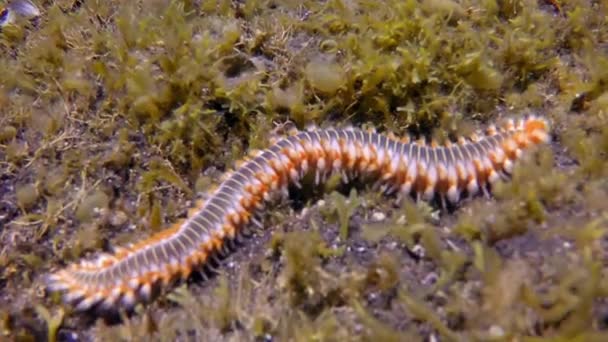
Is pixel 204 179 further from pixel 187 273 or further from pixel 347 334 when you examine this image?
pixel 347 334

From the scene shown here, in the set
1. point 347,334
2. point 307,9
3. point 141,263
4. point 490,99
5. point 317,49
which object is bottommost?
point 347,334

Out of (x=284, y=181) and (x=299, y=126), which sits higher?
(x=299, y=126)

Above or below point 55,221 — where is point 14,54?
above

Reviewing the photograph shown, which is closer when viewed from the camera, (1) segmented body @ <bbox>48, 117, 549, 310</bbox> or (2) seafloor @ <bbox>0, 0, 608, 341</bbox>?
(2) seafloor @ <bbox>0, 0, 608, 341</bbox>

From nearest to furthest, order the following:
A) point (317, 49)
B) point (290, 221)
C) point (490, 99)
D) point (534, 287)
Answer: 1. point (534, 287)
2. point (290, 221)
3. point (490, 99)
4. point (317, 49)

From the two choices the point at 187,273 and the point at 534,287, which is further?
the point at 187,273

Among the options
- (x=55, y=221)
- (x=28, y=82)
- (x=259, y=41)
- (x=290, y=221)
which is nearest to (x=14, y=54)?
(x=28, y=82)
